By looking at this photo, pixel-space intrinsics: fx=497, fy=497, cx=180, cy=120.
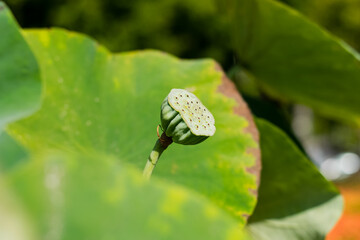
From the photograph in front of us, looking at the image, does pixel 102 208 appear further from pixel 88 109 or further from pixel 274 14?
pixel 274 14

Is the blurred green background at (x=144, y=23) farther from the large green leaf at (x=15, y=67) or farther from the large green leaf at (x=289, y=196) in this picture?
the large green leaf at (x=15, y=67)

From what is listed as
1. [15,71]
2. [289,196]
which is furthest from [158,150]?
[289,196]

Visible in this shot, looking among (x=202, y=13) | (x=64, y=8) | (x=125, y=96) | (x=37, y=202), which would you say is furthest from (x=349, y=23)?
(x=37, y=202)

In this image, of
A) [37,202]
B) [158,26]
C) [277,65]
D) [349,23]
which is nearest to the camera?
[37,202]

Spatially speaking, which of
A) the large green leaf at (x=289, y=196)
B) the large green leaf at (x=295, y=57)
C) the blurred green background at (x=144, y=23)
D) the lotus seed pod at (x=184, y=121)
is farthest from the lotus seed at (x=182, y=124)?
the blurred green background at (x=144, y=23)

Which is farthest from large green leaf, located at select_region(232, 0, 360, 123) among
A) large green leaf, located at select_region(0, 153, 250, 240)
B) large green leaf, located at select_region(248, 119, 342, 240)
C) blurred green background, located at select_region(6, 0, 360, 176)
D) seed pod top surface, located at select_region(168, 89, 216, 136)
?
blurred green background, located at select_region(6, 0, 360, 176)

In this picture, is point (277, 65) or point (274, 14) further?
point (277, 65)
